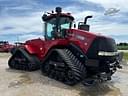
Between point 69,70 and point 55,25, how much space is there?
3380 mm

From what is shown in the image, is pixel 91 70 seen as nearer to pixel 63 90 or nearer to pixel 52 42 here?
pixel 63 90

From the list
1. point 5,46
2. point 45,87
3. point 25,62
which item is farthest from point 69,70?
point 5,46

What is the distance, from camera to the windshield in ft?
49.6

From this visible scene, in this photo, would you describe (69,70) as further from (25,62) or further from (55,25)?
(25,62)

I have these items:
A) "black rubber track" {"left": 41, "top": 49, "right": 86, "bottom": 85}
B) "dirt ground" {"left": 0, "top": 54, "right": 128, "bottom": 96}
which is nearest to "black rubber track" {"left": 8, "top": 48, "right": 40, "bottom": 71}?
"dirt ground" {"left": 0, "top": 54, "right": 128, "bottom": 96}

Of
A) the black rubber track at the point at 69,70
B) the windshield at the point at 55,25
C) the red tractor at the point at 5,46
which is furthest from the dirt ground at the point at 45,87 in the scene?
the red tractor at the point at 5,46

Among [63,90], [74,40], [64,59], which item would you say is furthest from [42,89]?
[74,40]

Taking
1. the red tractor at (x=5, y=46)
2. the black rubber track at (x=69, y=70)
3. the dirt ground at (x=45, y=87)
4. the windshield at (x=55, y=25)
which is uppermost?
the windshield at (x=55, y=25)

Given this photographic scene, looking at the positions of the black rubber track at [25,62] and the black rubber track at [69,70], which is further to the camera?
the black rubber track at [25,62]

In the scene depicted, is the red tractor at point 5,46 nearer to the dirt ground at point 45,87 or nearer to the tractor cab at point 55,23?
the tractor cab at point 55,23

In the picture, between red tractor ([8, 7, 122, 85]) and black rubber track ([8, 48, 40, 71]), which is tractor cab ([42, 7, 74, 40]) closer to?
red tractor ([8, 7, 122, 85])

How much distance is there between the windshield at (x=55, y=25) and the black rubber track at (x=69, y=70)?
171 cm

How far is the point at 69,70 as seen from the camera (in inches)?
492

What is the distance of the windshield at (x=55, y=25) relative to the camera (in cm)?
1513
